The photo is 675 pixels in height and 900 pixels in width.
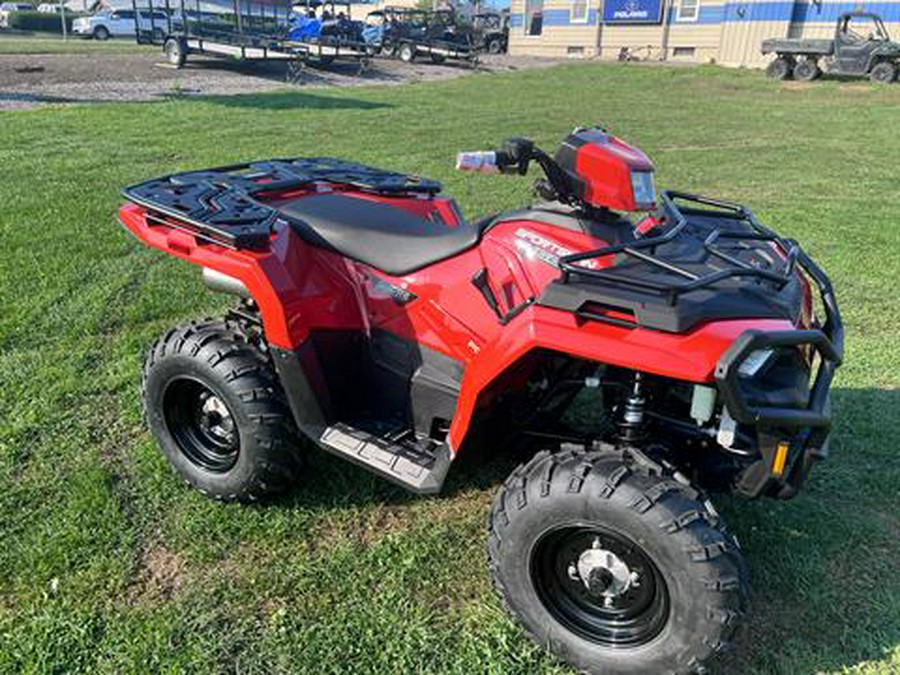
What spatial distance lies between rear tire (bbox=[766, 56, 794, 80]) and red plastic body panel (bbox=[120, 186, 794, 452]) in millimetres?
24782

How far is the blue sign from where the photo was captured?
109 ft

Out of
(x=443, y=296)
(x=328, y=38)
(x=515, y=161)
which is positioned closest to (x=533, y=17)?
(x=328, y=38)

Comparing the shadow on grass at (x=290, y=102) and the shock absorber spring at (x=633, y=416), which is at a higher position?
the shock absorber spring at (x=633, y=416)

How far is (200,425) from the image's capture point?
3406mm

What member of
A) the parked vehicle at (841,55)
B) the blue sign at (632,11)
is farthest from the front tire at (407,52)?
the parked vehicle at (841,55)

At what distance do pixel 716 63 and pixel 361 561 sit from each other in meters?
32.1

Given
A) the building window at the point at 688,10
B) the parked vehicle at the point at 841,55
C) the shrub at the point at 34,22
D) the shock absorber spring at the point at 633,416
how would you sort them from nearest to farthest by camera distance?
the shock absorber spring at the point at 633,416, the parked vehicle at the point at 841,55, the building window at the point at 688,10, the shrub at the point at 34,22

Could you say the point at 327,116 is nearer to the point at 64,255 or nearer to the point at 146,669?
the point at 64,255

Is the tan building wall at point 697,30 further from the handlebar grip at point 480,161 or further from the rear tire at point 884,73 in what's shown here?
the handlebar grip at point 480,161

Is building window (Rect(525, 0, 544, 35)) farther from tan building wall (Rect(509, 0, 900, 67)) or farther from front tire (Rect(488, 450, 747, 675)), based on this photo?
front tire (Rect(488, 450, 747, 675))

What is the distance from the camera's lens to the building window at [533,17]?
3884cm

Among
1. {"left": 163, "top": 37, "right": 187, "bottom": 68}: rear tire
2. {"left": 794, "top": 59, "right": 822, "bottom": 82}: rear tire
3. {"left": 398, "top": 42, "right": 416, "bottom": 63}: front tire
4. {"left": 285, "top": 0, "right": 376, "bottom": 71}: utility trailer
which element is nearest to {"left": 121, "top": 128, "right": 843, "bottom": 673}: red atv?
{"left": 163, "top": 37, "right": 187, "bottom": 68}: rear tire

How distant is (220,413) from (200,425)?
0.17 m

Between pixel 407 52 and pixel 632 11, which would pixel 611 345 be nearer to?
pixel 407 52
